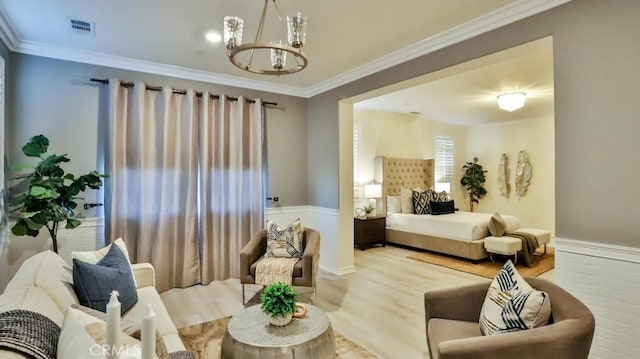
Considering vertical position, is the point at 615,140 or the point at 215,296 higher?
the point at 615,140

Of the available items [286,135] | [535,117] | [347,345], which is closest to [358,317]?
[347,345]

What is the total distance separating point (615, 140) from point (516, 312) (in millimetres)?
1373

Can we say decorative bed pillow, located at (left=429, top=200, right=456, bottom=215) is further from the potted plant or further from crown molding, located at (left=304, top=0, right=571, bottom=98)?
the potted plant

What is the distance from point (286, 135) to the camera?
5.01m

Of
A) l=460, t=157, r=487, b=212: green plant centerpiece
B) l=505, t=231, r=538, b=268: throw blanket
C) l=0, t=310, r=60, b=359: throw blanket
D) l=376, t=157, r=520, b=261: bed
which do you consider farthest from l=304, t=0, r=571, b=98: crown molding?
l=460, t=157, r=487, b=212: green plant centerpiece

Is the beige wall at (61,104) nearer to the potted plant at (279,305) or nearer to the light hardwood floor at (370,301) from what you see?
the light hardwood floor at (370,301)

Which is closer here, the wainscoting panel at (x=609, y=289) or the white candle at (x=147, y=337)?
the white candle at (x=147, y=337)

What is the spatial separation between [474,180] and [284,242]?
6.29 meters

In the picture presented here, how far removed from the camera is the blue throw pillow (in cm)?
193

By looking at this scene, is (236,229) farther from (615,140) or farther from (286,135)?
(615,140)

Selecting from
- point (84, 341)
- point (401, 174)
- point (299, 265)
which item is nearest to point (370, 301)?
point (299, 265)

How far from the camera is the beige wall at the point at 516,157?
7.13 meters

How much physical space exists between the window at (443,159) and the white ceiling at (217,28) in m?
4.70

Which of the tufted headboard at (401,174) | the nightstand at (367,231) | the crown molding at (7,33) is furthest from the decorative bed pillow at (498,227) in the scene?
the crown molding at (7,33)
